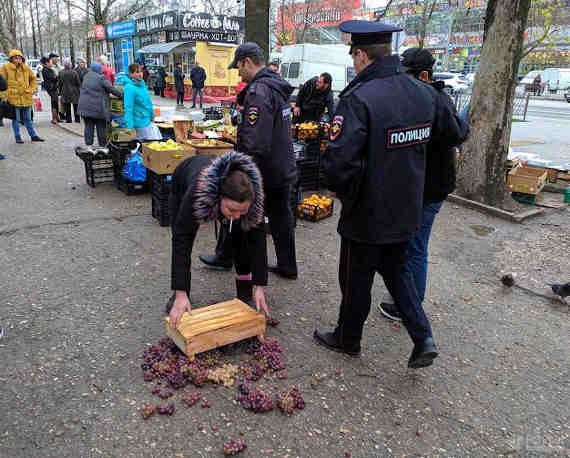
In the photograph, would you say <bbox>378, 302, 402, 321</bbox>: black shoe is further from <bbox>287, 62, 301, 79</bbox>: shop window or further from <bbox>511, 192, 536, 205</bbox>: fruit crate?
<bbox>287, 62, 301, 79</bbox>: shop window

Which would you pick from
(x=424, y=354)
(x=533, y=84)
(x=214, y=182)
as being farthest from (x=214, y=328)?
(x=533, y=84)

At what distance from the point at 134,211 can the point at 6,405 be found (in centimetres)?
385

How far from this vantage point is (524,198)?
7465 millimetres

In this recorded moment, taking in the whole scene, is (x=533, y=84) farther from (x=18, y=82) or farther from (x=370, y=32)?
(x=370, y=32)

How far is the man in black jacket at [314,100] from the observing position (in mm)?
7988

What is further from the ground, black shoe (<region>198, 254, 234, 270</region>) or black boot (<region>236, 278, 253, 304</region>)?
black boot (<region>236, 278, 253, 304</region>)

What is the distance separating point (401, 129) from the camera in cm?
264

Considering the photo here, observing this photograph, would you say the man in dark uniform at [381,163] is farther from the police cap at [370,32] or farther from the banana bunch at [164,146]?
the banana bunch at [164,146]

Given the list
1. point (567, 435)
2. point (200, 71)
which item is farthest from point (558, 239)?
point (200, 71)

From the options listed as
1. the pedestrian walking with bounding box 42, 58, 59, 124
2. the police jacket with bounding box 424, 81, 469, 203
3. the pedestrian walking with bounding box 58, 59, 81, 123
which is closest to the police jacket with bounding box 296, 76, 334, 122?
the police jacket with bounding box 424, 81, 469, 203

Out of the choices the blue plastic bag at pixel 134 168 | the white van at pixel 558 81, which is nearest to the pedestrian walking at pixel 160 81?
the blue plastic bag at pixel 134 168

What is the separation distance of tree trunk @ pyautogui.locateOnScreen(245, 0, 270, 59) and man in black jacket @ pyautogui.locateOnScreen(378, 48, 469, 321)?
490 centimetres

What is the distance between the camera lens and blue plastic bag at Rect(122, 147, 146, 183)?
679 centimetres

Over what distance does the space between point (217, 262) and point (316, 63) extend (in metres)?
17.4
